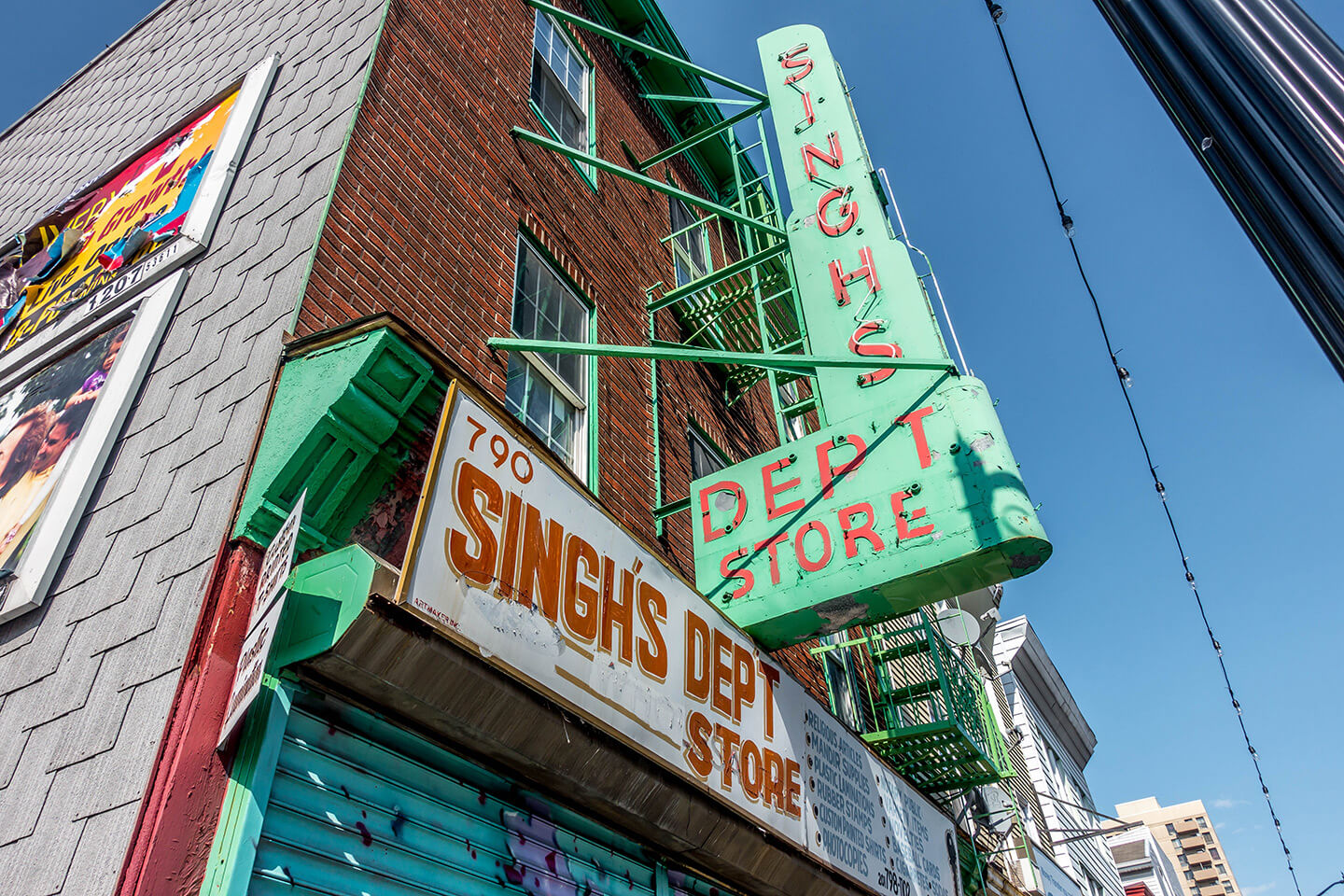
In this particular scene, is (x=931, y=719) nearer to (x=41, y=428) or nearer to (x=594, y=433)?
(x=594, y=433)

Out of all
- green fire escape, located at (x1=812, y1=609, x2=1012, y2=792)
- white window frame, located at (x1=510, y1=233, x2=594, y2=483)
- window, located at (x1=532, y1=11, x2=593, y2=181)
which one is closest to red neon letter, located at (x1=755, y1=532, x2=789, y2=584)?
white window frame, located at (x1=510, y1=233, x2=594, y2=483)

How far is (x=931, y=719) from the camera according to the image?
39.1 feet

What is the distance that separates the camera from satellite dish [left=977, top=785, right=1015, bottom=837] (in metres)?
13.6

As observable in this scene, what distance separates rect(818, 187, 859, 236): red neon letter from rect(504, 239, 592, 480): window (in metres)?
2.44

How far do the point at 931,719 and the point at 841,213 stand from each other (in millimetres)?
7310

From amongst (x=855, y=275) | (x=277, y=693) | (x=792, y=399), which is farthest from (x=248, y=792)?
(x=792, y=399)

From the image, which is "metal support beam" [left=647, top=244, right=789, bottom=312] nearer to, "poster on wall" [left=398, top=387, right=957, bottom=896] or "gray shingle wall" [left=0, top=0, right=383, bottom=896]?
"gray shingle wall" [left=0, top=0, right=383, bottom=896]

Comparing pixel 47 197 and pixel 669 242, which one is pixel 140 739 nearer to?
pixel 47 197

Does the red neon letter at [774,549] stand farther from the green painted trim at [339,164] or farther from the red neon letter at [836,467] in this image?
the green painted trim at [339,164]

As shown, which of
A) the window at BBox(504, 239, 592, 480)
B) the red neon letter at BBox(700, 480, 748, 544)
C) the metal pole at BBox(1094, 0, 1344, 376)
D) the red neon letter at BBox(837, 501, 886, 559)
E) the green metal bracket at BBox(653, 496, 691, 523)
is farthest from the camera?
the green metal bracket at BBox(653, 496, 691, 523)

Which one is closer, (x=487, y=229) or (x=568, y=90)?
(x=487, y=229)

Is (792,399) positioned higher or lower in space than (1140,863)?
higher

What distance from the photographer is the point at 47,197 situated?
8.72 metres

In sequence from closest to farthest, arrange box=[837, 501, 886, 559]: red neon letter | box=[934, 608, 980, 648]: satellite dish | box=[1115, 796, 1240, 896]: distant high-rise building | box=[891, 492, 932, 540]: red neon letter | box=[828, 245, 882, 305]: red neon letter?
box=[891, 492, 932, 540]: red neon letter < box=[837, 501, 886, 559]: red neon letter < box=[828, 245, 882, 305]: red neon letter < box=[934, 608, 980, 648]: satellite dish < box=[1115, 796, 1240, 896]: distant high-rise building
